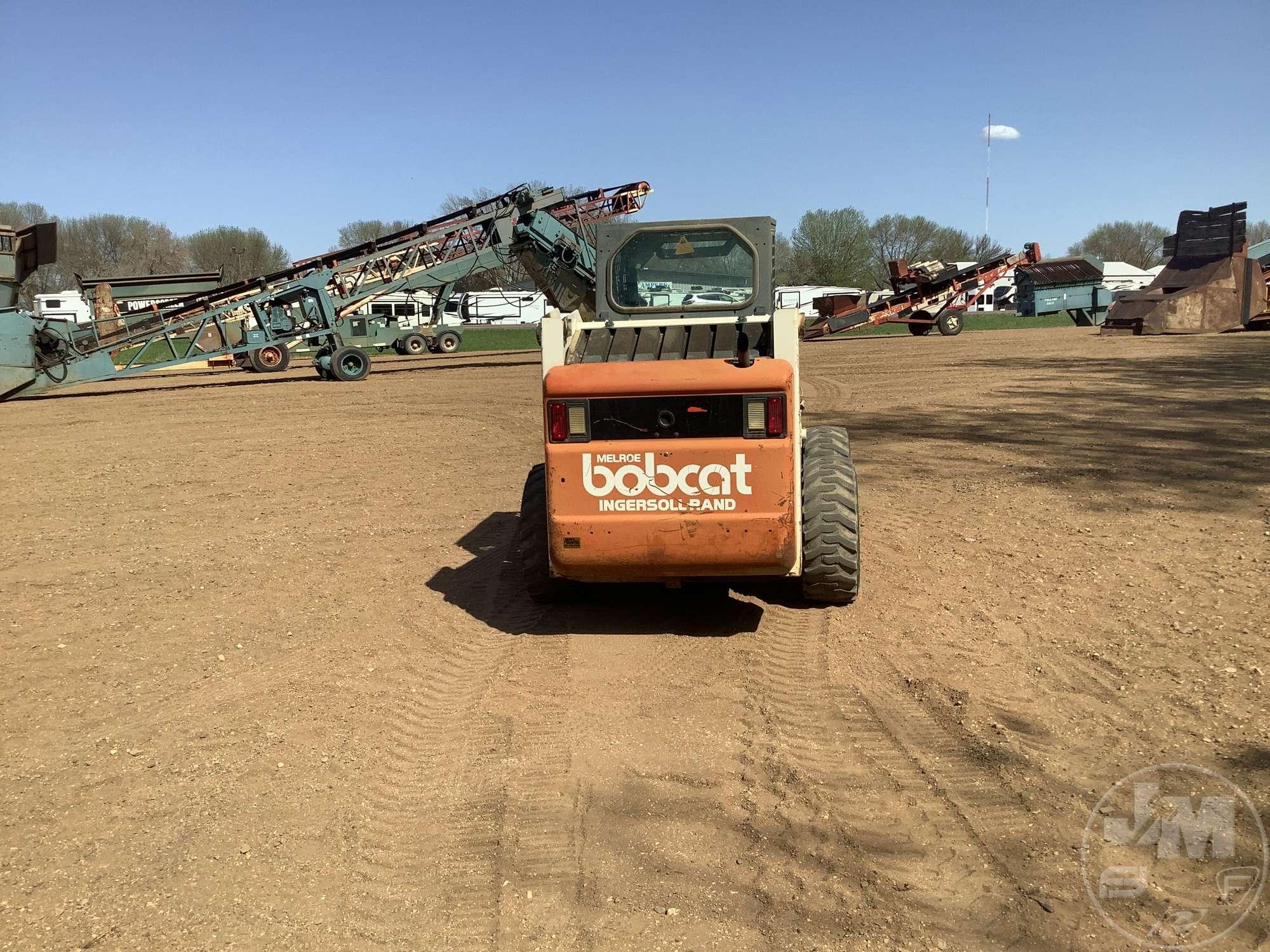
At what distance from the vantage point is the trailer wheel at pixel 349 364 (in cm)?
2352

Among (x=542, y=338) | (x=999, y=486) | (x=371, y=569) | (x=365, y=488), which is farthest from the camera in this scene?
(x=365, y=488)

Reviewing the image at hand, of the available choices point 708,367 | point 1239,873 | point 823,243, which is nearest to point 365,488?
point 708,367

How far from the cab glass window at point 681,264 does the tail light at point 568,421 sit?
117 cm

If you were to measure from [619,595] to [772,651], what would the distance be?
143 cm

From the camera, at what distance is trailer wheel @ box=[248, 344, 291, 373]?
28.5m

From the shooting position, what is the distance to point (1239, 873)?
3.13 metres

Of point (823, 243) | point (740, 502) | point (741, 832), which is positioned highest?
point (823, 243)

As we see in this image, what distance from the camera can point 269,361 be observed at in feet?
94.1

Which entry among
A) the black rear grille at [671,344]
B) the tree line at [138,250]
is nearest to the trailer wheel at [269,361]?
the black rear grille at [671,344]

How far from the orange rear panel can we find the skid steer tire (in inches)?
17.2

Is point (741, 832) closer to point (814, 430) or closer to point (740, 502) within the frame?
point (740, 502)

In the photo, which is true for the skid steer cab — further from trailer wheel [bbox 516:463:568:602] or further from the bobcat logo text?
trailer wheel [bbox 516:463:568:602]

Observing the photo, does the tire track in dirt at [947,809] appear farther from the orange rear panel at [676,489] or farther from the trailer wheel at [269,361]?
the trailer wheel at [269,361]

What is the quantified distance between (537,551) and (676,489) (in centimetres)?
125
